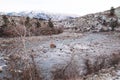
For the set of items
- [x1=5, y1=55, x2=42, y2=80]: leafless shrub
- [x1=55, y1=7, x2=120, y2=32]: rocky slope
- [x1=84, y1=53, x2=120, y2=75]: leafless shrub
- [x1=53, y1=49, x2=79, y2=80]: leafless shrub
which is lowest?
[x1=55, y1=7, x2=120, y2=32]: rocky slope

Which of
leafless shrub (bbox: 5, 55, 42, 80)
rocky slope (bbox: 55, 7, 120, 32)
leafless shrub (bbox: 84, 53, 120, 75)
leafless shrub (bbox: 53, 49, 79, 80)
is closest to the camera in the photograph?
leafless shrub (bbox: 5, 55, 42, 80)

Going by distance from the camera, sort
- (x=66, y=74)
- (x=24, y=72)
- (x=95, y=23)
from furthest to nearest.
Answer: (x=95, y=23)
(x=66, y=74)
(x=24, y=72)

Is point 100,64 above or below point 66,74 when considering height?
below

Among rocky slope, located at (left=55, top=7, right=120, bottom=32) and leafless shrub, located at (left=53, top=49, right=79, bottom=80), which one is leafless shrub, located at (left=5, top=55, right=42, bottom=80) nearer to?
leafless shrub, located at (left=53, top=49, right=79, bottom=80)

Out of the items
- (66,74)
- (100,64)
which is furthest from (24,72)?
(100,64)

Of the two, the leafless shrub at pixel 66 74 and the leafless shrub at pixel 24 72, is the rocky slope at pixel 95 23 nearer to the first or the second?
the leafless shrub at pixel 66 74

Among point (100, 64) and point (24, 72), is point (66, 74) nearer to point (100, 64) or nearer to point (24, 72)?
point (24, 72)

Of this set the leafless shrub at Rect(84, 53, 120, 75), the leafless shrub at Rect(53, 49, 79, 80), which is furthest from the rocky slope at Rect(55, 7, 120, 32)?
the leafless shrub at Rect(53, 49, 79, 80)

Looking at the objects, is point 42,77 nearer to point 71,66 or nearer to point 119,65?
point 71,66

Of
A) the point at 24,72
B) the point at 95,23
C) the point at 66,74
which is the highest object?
the point at 24,72

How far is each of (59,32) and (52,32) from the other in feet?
4.51

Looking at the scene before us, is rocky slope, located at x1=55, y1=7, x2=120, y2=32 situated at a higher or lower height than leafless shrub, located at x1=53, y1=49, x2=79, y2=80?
lower

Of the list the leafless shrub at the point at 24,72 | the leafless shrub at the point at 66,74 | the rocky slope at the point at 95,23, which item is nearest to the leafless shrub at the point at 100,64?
the leafless shrub at the point at 66,74

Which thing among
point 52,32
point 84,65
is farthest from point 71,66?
point 52,32
